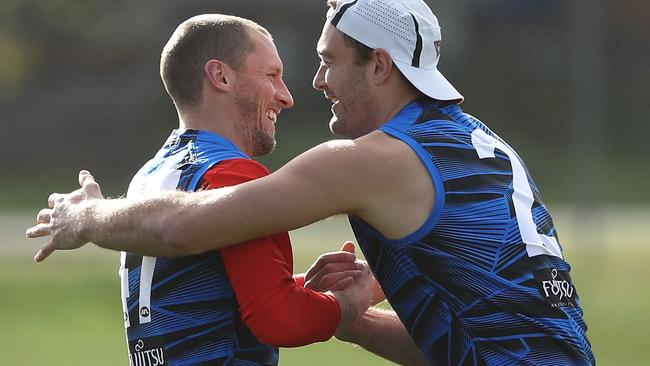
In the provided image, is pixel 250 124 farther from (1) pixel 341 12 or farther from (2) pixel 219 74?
(1) pixel 341 12

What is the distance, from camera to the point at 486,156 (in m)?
4.36

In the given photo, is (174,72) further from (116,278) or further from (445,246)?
(116,278)

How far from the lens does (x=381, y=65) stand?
4523 millimetres

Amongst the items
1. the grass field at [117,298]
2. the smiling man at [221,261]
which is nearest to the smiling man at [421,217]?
the smiling man at [221,261]

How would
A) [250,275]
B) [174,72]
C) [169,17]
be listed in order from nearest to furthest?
[250,275] < [174,72] < [169,17]

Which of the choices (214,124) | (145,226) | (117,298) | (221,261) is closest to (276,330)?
(221,261)

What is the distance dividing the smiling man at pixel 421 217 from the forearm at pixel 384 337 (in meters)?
0.56

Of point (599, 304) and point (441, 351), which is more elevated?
point (441, 351)

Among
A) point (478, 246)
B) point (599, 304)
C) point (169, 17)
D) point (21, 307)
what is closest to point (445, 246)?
point (478, 246)

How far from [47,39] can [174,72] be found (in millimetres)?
22454

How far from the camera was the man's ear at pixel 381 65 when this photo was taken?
450cm

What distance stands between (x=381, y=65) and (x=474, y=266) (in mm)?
814

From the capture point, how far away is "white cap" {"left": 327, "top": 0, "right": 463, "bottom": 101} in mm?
4492

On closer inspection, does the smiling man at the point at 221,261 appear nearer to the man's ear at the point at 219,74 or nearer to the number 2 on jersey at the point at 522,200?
the man's ear at the point at 219,74
